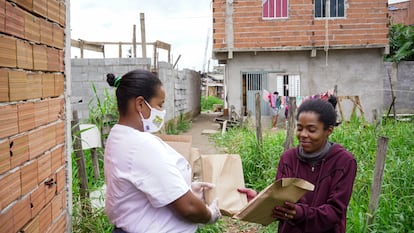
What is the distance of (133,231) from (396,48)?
61.4 feet

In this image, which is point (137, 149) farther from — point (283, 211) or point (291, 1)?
point (291, 1)

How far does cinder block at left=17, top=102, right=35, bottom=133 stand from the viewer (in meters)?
1.57

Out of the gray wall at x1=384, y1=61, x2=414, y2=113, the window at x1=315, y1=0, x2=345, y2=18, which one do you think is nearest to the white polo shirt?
the window at x1=315, y1=0, x2=345, y2=18

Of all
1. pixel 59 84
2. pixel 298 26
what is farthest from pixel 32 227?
pixel 298 26

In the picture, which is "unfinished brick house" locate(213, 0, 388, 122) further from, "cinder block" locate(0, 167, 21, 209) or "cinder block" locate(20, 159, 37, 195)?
"cinder block" locate(0, 167, 21, 209)

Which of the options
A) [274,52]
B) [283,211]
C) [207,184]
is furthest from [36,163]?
[274,52]

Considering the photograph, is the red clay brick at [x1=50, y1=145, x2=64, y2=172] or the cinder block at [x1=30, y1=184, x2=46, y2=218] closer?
the cinder block at [x1=30, y1=184, x2=46, y2=218]

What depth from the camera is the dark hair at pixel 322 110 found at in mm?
2070

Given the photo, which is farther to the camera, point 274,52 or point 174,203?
point 274,52

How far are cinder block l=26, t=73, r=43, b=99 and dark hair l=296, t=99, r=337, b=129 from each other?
1292mm

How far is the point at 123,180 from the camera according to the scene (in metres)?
1.59

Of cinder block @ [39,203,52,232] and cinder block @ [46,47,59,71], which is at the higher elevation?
cinder block @ [46,47,59,71]

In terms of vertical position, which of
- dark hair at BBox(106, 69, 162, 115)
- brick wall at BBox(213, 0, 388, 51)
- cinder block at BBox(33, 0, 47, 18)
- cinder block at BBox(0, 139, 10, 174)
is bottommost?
cinder block at BBox(0, 139, 10, 174)

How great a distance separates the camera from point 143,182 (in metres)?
1.53
